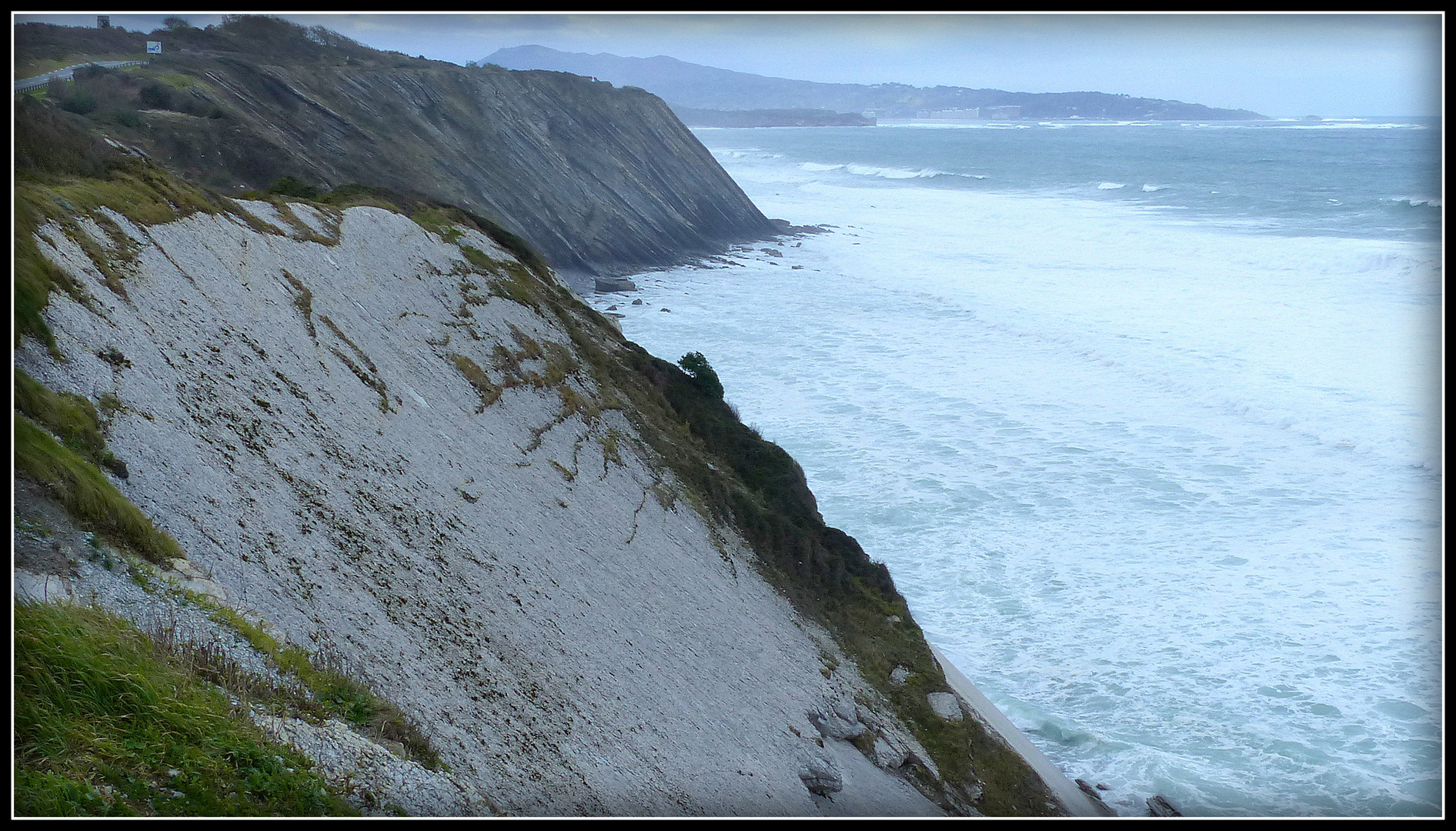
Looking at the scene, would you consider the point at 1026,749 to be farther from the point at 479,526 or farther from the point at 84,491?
the point at 84,491

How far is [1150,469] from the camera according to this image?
22.3 meters

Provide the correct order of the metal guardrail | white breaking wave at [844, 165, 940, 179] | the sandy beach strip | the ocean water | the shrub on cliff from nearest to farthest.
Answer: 1. the sandy beach strip
2. the ocean water
3. the shrub on cliff
4. the metal guardrail
5. white breaking wave at [844, 165, 940, 179]

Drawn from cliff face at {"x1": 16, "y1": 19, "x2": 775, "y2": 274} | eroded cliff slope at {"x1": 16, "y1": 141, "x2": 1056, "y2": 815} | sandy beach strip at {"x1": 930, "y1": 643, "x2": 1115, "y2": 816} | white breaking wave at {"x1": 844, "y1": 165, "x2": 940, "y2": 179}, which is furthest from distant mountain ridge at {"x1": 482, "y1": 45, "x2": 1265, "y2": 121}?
white breaking wave at {"x1": 844, "y1": 165, "x2": 940, "y2": 179}

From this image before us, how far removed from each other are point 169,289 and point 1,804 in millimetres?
8036

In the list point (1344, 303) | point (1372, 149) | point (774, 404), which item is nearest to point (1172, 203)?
point (1344, 303)

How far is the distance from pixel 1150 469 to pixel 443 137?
38.1 m

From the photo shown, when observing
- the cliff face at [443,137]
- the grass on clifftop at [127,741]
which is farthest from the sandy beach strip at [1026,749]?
the cliff face at [443,137]

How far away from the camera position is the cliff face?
32156 mm

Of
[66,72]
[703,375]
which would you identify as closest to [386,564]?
[703,375]

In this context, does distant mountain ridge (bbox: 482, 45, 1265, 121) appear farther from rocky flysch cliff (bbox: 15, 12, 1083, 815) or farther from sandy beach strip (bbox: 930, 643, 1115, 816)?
sandy beach strip (bbox: 930, 643, 1115, 816)

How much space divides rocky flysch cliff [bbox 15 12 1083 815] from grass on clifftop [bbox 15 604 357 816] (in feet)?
0.07

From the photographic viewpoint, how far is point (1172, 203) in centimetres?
7856

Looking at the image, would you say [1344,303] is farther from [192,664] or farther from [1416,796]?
[192,664]

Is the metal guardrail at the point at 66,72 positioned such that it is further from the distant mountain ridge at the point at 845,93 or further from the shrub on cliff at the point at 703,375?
the shrub on cliff at the point at 703,375
